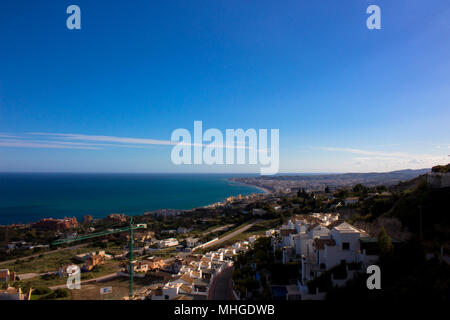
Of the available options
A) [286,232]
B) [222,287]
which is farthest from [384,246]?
[222,287]

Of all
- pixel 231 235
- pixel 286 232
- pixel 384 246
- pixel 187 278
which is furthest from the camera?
pixel 231 235

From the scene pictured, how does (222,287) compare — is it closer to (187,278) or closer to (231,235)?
(187,278)

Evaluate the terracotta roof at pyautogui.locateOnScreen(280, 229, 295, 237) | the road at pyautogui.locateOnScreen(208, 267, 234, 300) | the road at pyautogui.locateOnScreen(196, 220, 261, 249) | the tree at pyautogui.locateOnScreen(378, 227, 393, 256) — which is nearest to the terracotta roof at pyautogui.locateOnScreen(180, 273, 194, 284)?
the road at pyautogui.locateOnScreen(208, 267, 234, 300)

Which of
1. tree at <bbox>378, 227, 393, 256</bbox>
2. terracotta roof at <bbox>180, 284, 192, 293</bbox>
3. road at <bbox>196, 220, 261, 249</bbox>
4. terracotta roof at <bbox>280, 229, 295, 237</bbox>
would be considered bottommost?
road at <bbox>196, 220, 261, 249</bbox>

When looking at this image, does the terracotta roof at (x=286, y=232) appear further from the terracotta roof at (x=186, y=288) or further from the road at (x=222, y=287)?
the terracotta roof at (x=186, y=288)

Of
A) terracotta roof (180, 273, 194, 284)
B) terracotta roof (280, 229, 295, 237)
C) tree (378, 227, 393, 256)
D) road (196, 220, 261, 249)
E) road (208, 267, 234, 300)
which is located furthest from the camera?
road (196, 220, 261, 249)

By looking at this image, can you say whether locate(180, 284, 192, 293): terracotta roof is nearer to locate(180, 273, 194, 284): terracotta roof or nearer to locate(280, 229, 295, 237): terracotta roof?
locate(180, 273, 194, 284): terracotta roof

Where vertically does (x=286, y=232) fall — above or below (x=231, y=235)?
above

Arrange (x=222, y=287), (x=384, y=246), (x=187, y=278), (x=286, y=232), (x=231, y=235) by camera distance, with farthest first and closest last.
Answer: (x=231, y=235) < (x=187, y=278) < (x=286, y=232) < (x=222, y=287) < (x=384, y=246)
